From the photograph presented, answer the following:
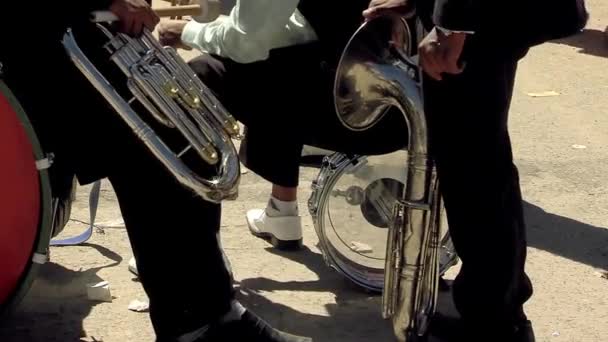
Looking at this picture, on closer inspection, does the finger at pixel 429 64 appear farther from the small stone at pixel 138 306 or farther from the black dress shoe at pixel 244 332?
the small stone at pixel 138 306

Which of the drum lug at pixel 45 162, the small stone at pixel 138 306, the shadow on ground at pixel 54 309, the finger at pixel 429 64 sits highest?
the finger at pixel 429 64

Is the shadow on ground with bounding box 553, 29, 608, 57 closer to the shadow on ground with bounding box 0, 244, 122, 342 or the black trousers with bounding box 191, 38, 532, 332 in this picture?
the black trousers with bounding box 191, 38, 532, 332

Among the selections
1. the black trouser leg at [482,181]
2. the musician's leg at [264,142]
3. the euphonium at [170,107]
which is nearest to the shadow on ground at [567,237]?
the musician's leg at [264,142]

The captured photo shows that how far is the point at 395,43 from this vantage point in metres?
3.24

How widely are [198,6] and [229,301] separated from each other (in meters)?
1.10

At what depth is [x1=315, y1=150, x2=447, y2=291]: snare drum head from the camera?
387 centimetres

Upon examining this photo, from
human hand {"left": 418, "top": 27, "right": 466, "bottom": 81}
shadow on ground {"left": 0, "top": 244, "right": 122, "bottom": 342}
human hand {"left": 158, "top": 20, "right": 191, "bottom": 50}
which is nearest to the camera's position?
human hand {"left": 418, "top": 27, "right": 466, "bottom": 81}

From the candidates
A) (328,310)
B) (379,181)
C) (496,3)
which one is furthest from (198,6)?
(496,3)

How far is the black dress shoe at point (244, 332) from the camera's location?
325cm

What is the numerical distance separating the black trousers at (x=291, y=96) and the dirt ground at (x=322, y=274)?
53 centimetres

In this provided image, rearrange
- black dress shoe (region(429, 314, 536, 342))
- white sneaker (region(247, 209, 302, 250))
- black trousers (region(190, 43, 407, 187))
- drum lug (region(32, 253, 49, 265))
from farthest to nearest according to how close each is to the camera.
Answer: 1. white sneaker (region(247, 209, 302, 250))
2. black trousers (region(190, 43, 407, 187))
3. black dress shoe (region(429, 314, 536, 342))
4. drum lug (region(32, 253, 49, 265))

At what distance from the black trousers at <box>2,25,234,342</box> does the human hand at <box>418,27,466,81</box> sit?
0.71 m

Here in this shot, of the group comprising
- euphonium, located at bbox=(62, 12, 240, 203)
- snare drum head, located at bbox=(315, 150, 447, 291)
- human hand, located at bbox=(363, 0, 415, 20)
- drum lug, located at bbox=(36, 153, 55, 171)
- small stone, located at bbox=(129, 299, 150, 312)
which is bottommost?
small stone, located at bbox=(129, 299, 150, 312)

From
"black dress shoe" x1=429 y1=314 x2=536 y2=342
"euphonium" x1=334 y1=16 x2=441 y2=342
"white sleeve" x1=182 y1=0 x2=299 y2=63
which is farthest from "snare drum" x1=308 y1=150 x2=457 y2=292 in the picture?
"euphonium" x1=334 y1=16 x2=441 y2=342
